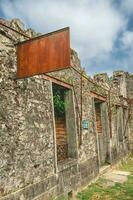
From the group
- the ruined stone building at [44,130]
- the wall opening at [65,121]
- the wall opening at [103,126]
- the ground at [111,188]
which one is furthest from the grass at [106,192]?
the wall opening at [103,126]

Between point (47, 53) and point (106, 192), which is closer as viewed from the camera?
point (47, 53)

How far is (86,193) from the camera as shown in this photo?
730cm

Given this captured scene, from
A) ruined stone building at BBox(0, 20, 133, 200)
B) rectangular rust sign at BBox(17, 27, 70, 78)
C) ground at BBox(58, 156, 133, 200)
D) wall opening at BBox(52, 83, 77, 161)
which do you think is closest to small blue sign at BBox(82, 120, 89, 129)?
ruined stone building at BBox(0, 20, 133, 200)

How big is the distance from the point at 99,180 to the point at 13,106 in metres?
4.85

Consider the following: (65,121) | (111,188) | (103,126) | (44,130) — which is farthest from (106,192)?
(103,126)

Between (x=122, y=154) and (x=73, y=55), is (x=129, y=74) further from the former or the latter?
(x=73, y=55)

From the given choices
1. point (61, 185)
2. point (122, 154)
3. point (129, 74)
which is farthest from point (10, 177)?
point (129, 74)

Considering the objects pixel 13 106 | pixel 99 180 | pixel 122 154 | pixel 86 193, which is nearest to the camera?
pixel 13 106

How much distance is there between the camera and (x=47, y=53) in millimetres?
4781

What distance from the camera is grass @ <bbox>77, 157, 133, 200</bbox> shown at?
7035 millimetres

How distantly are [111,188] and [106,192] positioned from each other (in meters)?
0.48

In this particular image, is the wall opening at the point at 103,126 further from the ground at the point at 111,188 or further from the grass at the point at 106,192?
the grass at the point at 106,192

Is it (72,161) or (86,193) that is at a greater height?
(72,161)

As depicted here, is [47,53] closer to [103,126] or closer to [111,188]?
[111,188]
